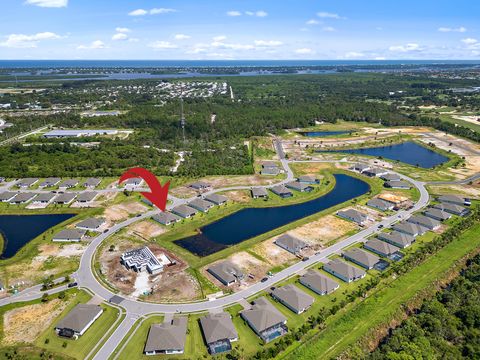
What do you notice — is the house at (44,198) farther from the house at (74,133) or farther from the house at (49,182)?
the house at (74,133)

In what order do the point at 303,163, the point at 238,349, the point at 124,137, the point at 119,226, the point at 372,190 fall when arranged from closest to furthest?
the point at 238,349, the point at 119,226, the point at 372,190, the point at 303,163, the point at 124,137

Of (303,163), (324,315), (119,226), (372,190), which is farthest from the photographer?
(303,163)

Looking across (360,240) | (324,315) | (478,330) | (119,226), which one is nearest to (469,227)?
(360,240)

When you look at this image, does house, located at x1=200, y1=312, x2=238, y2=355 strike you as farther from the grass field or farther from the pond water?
the pond water

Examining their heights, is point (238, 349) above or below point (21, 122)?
below

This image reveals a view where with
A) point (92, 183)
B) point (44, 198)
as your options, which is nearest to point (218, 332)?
point (44, 198)

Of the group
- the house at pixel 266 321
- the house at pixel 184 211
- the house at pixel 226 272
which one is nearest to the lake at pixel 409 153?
the house at pixel 184 211

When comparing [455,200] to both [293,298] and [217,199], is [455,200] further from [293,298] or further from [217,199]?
[217,199]

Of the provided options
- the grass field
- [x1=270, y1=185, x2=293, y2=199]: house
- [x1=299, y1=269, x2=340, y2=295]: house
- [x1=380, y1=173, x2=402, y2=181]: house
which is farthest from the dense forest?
[x1=380, y1=173, x2=402, y2=181]: house

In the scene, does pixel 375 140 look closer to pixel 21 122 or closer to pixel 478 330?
pixel 478 330
